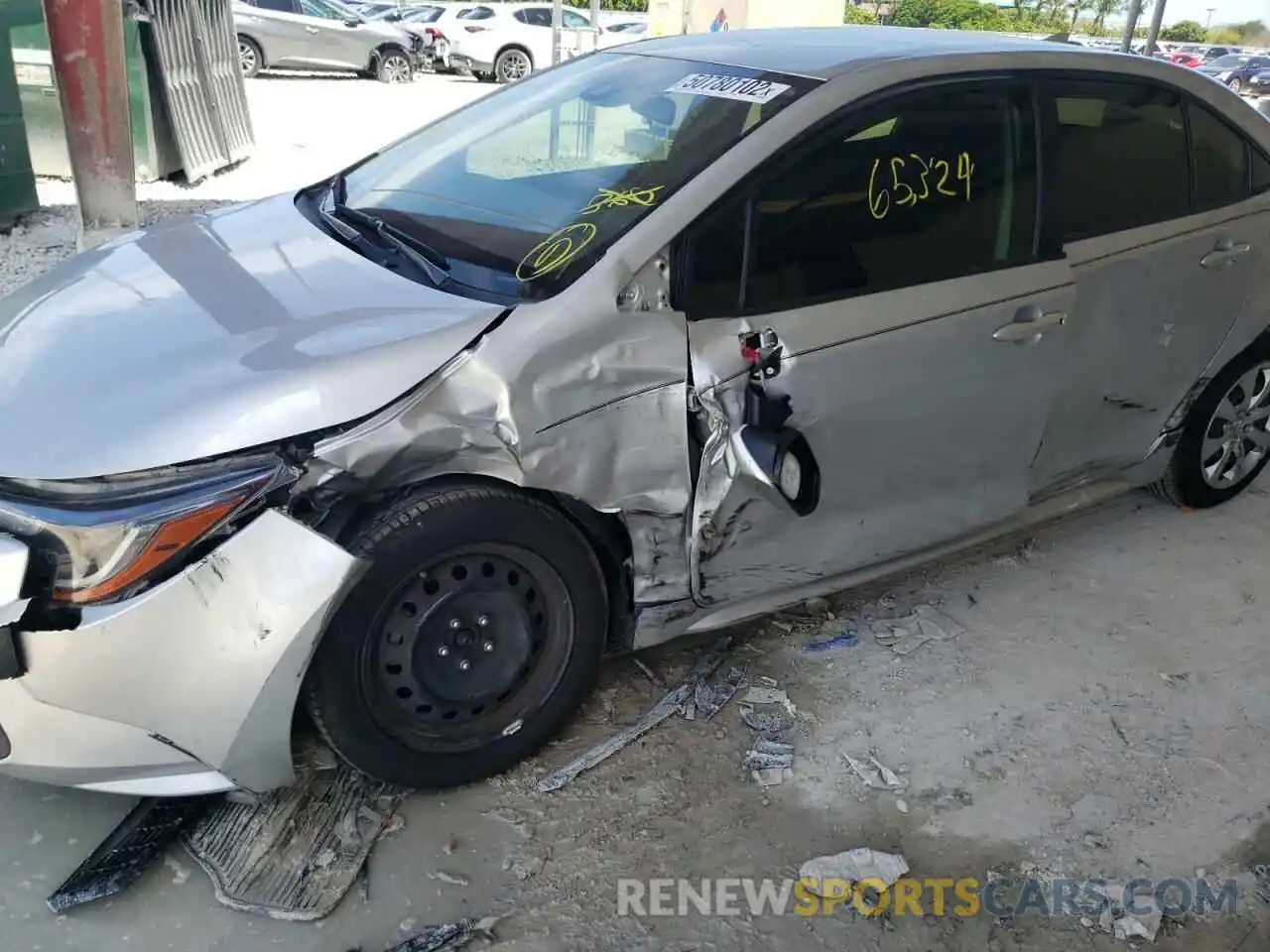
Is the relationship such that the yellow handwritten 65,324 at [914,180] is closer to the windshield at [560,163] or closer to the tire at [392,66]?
the windshield at [560,163]

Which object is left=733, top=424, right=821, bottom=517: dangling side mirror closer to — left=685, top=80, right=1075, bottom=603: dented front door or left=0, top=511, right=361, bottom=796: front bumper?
left=685, top=80, right=1075, bottom=603: dented front door

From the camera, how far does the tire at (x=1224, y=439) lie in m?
3.81

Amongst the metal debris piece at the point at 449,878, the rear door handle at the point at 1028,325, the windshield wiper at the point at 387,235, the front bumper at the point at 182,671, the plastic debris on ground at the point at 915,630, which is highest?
the windshield wiper at the point at 387,235

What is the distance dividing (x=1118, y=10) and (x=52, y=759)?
49197 mm

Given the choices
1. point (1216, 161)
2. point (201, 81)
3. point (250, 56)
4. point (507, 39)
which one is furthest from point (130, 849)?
point (507, 39)

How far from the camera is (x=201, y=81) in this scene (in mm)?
8672

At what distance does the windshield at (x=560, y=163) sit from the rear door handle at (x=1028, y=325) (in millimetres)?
865

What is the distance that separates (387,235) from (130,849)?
156 cm

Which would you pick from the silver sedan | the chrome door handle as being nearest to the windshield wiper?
the silver sedan

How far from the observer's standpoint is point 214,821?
2.40m

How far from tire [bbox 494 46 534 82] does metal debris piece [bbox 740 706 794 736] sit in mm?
17115

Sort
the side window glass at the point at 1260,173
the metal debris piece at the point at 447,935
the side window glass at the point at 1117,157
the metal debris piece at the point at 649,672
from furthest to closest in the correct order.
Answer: the side window glass at the point at 1260,173, the side window glass at the point at 1117,157, the metal debris piece at the point at 649,672, the metal debris piece at the point at 447,935

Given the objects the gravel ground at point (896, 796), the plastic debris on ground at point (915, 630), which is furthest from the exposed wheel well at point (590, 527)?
the plastic debris on ground at point (915, 630)

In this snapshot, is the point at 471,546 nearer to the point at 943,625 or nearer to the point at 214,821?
A: the point at 214,821
